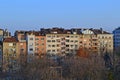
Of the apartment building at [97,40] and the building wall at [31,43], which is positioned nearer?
the building wall at [31,43]

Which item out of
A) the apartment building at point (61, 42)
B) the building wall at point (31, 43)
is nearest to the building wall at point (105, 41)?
the apartment building at point (61, 42)

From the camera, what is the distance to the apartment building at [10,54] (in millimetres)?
26422

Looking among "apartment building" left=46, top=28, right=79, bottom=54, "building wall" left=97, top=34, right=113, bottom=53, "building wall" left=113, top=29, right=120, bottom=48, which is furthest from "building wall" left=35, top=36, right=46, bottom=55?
"building wall" left=113, top=29, right=120, bottom=48

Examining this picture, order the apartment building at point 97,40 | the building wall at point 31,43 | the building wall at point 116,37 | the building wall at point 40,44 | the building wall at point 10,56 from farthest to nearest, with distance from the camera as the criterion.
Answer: the building wall at point 116,37 < the apartment building at point 97,40 < the building wall at point 40,44 < the building wall at point 31,43 < the building wall at point 10,56

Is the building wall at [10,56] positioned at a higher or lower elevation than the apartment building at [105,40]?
lower

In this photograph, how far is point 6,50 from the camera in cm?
2947

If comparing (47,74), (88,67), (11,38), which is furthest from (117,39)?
(47,74)

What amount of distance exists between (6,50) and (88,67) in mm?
10841

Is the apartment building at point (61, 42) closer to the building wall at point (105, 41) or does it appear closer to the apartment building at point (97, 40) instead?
the apartment building at point (97, 40)

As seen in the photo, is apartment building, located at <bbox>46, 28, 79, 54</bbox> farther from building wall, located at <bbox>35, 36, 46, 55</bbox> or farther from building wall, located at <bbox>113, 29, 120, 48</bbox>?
building wall, located at <bbox>113, 29, 120, 48</bbox>

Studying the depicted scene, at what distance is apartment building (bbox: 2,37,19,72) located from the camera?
86.7 feet

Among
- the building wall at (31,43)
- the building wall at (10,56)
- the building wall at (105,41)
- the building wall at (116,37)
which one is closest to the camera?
the building wall at (10,56)

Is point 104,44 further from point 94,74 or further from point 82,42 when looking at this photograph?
point 94,74

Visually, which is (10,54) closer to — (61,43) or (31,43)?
(31,43)
